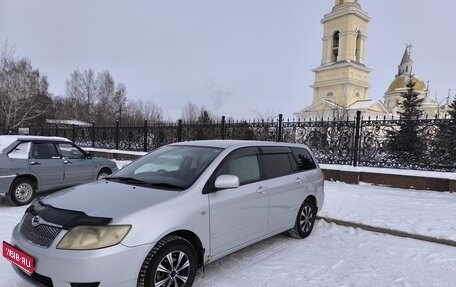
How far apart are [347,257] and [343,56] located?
2036 inches

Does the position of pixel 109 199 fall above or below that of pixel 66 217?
A: above

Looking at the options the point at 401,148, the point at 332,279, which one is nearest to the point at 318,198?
the point at 332,279

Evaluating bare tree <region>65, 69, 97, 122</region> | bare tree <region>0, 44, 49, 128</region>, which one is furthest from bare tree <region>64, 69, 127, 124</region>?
bare tree <region>0, 44, 49, 128</region>

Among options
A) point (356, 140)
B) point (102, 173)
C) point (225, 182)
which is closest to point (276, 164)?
point (225, 182)

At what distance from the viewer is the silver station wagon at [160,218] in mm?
2830

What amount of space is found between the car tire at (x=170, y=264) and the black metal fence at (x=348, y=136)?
8732 millimetres

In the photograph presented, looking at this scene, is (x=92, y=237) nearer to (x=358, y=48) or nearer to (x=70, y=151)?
(x=70, y=151)

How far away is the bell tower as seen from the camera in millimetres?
50344

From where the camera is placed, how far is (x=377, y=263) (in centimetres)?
456

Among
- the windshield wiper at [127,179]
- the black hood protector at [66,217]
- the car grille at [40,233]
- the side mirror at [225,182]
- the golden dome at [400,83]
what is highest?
the golden dome at [400,83]

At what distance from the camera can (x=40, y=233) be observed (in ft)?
10.0

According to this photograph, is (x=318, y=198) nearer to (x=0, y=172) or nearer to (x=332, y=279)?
(x=332, y=279)

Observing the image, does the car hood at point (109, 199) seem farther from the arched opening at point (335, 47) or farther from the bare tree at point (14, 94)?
the arched opening at point (335, 47)

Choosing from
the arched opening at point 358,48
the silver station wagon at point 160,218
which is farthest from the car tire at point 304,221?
the arched opening at point 358,48
